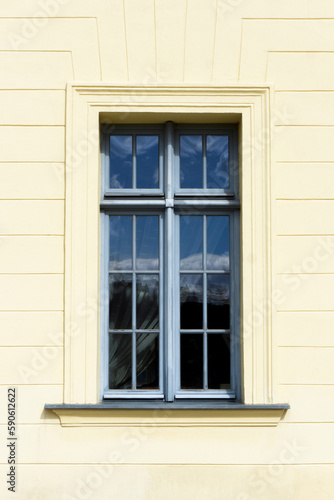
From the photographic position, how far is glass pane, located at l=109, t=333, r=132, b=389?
4633 mm

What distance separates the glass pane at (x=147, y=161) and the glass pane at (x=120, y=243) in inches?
13.7

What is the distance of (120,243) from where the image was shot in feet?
15.5

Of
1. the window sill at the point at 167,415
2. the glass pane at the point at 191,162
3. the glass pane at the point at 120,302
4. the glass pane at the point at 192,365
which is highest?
the glass pane at the point at 191,162

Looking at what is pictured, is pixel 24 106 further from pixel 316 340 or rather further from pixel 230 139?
pixel 316 340

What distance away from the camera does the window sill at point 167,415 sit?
4352mm

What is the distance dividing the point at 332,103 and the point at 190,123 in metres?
1.20

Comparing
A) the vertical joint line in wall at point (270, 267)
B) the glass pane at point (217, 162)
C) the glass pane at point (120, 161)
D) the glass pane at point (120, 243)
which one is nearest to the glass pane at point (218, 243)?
the glass pane at point (217, 162)

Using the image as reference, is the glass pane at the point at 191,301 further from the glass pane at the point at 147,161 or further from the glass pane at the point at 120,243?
the glass pane at the point at 147,161

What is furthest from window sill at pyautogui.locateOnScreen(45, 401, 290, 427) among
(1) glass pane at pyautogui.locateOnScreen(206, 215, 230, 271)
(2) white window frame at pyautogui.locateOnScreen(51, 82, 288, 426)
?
(1) glass pane at pyautogui.locateOnScreen(206, 215, 230, 271)

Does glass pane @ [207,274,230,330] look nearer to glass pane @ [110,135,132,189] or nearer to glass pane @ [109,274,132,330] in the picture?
glass pane @ [109,274,132,330]

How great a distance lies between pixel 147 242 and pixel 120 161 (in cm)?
75

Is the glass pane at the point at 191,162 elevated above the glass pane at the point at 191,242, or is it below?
above

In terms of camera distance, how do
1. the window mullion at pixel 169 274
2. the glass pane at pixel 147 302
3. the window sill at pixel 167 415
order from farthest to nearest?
the glass pane at pixel 147 302
the window mullion at pixel 169 274
the window sill at pixel 167 415

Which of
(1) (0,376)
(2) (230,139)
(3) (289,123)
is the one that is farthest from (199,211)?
(1) (0,376)
